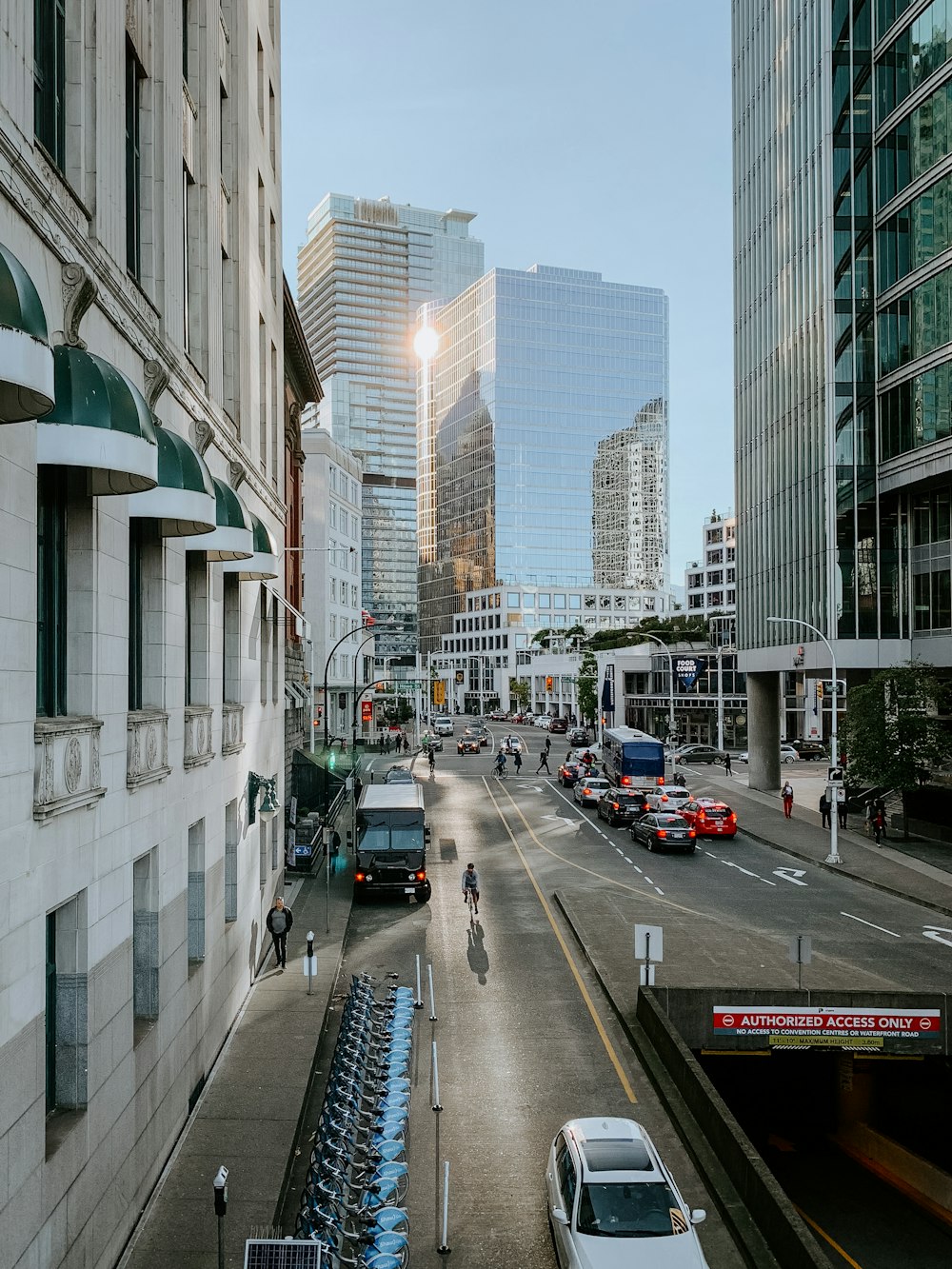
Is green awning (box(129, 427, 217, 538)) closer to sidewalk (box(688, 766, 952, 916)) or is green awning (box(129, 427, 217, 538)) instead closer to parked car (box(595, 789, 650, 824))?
sidewalk (box(688, 766, 952, 916))

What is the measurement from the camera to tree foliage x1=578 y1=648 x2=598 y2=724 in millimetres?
116062

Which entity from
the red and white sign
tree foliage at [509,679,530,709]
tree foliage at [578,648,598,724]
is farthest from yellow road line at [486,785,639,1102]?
tree foliage at [509,679,530,709]

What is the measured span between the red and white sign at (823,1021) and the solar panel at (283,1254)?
11.8 meters

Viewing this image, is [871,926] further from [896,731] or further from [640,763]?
[640,763]

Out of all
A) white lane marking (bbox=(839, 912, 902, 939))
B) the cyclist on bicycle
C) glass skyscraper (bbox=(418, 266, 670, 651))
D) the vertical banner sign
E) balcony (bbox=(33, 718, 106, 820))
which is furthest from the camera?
glass skyscraper (bbox=(418, 266, 670, 651))

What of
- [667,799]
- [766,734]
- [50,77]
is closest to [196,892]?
[50,77]

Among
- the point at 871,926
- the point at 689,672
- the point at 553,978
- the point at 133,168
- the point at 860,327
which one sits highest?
the point at 860,327

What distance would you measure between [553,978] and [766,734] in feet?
137

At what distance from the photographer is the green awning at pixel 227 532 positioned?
1634cm

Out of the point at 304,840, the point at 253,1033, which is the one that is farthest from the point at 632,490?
the point at 253,1033

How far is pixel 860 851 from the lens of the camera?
132ft

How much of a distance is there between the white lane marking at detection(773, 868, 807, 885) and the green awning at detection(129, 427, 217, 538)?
26.9 m

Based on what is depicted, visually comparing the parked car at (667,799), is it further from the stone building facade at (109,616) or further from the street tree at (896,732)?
the stone building facade at (109,616)

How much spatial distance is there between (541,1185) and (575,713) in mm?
129631
